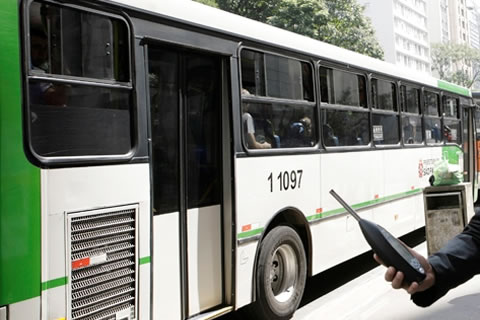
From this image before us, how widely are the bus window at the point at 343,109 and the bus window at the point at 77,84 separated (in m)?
3.09

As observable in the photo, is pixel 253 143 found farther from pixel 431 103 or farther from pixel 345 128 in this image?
pixel 431 103

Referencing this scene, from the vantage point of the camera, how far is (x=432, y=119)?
1010 cm

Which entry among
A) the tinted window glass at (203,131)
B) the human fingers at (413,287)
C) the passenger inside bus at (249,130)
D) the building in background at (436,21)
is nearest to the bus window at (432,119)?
the passenger inside bus at (249,130)

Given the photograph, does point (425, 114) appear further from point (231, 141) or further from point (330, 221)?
point (231, 141)

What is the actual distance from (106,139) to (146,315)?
131cm

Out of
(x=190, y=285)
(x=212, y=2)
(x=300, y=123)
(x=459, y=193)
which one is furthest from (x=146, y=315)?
(x=212, y=2)

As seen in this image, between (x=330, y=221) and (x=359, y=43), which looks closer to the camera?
(x=330, y=221)

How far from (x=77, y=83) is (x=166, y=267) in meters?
1.56

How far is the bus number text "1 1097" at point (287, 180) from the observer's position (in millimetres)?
5401

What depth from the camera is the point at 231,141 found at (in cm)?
489

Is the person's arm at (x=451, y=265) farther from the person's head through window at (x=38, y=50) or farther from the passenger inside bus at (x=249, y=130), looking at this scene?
the passenger inside bus at (x=249, y=130)

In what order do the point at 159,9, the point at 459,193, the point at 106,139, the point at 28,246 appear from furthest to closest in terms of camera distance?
the point at 459,193, the point at 159,9, the point at 106,139, the point at 28,246

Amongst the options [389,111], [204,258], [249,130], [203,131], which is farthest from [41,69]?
[389,111]

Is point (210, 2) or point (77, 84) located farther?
point (210, 2)
